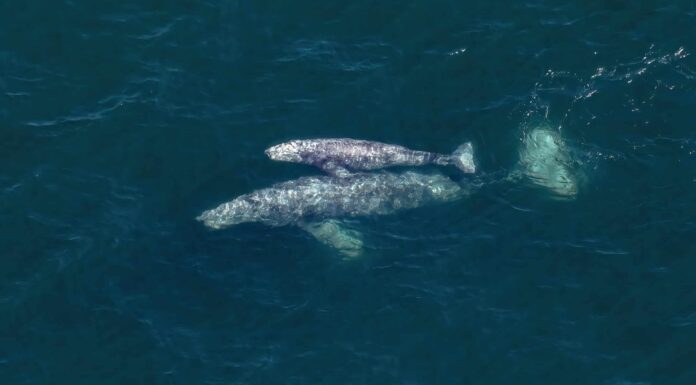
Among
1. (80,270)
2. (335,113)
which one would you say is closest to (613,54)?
(335,113)

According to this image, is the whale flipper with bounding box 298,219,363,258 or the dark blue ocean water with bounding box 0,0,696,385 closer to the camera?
the dark blue ocean water with bounding box 0,0,696,385

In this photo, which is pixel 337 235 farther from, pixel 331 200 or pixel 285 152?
pixel 285 152

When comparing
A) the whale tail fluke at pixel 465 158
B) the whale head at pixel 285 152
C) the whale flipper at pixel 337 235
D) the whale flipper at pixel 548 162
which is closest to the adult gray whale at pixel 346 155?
the whale head at pixel 285 152

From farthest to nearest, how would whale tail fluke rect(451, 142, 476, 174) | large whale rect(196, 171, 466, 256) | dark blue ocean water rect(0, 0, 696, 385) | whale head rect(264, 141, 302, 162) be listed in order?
whale head rect(264, 141, 302, 162)
whale tail fluke rect(451, 142, 476, 174)
large whale rect(196, 171, 466, 256)
dark blue ocean water rect(0, 0, 696, 385)

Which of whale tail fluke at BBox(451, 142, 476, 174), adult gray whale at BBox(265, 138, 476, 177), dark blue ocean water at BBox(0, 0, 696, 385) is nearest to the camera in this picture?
dark blue ocean water at BBox(0, 0, 696, 385)

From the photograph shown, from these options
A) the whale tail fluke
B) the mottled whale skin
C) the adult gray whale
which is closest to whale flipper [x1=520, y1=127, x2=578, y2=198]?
the whale tail fluke

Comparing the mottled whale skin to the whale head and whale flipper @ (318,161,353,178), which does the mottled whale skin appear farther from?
the whale head

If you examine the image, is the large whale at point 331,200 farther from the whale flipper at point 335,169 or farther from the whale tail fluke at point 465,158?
the whale tail fluke at point 465,158
